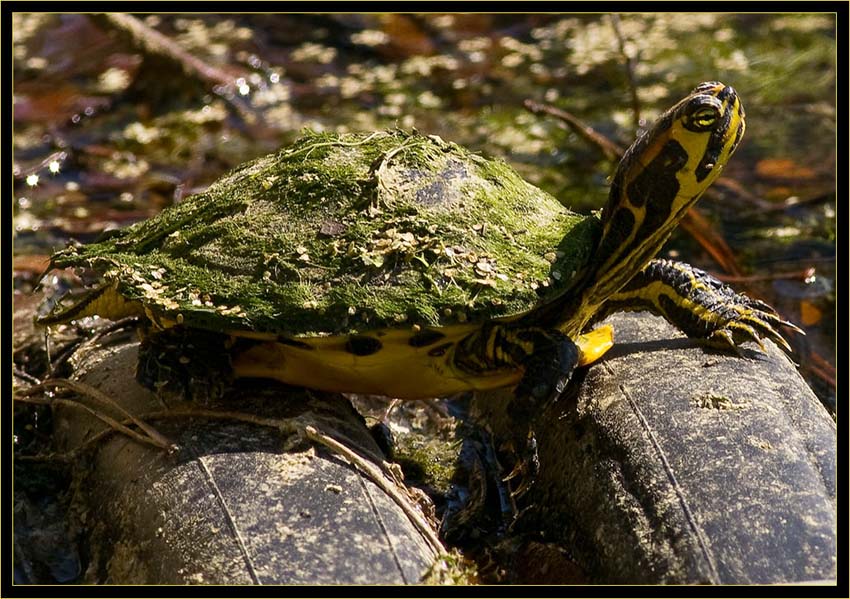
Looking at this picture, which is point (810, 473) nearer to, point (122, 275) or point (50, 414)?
point (122, 275)

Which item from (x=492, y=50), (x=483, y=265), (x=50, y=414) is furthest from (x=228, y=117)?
(x=483, y=265)

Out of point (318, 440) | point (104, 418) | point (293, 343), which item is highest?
point (293, 343)

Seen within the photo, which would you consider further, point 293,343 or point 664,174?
point 664,174

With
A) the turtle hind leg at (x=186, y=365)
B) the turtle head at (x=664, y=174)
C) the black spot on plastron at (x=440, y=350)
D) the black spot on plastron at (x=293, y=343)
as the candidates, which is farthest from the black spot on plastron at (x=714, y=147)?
the turtle hind leg at (x=186, y=365)

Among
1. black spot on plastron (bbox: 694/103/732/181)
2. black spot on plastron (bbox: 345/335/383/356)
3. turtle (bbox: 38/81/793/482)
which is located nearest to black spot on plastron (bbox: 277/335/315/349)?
turtle (bbox: 38/81/793/482)

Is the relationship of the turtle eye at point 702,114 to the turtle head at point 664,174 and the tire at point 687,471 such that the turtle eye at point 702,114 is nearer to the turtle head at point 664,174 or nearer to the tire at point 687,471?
the turtle head at point 664,174

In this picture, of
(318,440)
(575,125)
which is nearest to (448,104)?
(575,125)

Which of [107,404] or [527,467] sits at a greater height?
[527,467]

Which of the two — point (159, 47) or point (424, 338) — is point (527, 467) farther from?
point (159, 47)

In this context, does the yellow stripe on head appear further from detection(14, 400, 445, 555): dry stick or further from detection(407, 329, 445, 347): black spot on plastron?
detection(14, 400, 445, 555): dry stick
